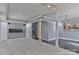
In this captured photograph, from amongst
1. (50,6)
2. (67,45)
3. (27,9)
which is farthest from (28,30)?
(67,45)

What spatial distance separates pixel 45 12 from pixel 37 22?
30 centimetres

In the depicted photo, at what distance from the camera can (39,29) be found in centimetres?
279

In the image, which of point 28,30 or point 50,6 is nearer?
point 50,6

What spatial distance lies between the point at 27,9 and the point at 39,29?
0.54 meters

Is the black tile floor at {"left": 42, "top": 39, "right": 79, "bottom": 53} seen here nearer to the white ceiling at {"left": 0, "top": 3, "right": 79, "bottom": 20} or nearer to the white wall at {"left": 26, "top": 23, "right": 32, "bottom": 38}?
the white wall at {"left": 26, "top": 23, "right": 32, "bottom": 38}

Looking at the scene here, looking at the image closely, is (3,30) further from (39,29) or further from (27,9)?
(39,29)

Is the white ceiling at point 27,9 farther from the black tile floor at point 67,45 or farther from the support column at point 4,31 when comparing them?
the black tile floor at point 67,45

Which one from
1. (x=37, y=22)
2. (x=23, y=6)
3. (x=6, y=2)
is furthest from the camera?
(x=37, y=22)

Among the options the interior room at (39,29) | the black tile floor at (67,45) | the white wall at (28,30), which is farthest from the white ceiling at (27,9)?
the black tile floor at (67,45)

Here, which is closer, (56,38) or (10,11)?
(10,11)
